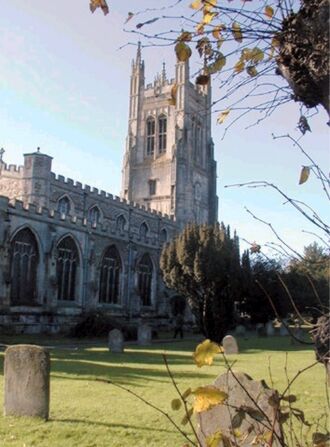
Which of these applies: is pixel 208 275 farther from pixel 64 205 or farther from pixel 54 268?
pixel 64 205

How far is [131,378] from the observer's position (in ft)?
36.6

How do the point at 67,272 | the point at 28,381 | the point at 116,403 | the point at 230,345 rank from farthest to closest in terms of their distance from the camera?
the point at 67,272
the point at 230,345
the point at 116,403
the point at 28,381

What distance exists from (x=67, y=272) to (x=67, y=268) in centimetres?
24

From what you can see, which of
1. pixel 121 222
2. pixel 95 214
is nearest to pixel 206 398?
pixel 95 214

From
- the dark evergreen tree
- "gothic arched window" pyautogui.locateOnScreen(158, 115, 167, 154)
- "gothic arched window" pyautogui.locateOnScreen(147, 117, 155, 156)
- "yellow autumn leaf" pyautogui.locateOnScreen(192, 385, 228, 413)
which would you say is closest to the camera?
"yellow autumn leaf" pyautogui.locateOnScreen(192, 385, 228, 413)

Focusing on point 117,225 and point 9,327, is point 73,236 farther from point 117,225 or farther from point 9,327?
point 117,225

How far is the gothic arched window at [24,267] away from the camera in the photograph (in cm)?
2833

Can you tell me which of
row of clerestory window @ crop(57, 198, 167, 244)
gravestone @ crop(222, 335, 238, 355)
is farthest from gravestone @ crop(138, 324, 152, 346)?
row of clerestory window @ crop(57, 198, 167, 244)

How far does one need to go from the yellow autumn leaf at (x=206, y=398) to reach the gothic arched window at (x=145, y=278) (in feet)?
120

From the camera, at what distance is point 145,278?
3922 centimetres

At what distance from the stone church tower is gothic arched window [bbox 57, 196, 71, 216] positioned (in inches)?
569

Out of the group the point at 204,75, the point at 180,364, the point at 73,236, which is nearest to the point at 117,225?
the point at 73,236

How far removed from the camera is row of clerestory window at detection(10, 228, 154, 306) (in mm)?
28609

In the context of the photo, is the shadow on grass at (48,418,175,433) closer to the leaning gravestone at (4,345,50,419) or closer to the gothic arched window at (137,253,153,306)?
the leaning gravestone at (4,345,50,419)
